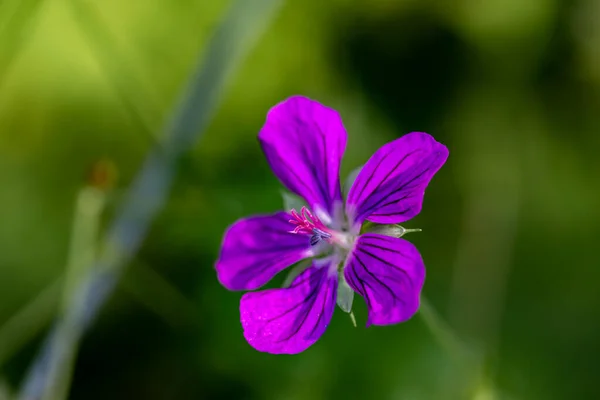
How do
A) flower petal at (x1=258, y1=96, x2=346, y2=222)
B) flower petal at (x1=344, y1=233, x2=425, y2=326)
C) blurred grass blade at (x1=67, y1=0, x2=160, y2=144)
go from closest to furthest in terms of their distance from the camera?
flower petal at (x1=344, y1=233, x2=425, y2=326), flower petal at (x1=258, y1=96, x2=346, y2=222), blurred grass blade at (x1=67, y1=0, x2=160, y2=144)

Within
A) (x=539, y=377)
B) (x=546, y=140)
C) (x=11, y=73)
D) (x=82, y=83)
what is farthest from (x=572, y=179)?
(x=11, y=73)

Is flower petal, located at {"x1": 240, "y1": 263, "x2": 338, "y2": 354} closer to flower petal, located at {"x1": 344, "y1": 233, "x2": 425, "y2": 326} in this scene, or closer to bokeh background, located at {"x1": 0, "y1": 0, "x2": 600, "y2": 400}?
flower petal, located at {"x1": 344, "y1": 233, "x2": 425, "y2": 326}

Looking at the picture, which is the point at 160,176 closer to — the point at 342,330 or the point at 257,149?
the point at 257,149

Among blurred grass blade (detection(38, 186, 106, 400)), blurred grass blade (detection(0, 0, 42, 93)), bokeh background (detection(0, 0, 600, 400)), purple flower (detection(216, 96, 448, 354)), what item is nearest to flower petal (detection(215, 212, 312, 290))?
purple flower (detection(216, 96, 448, 354))

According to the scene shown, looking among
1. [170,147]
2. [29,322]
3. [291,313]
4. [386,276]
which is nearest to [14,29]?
[170,147]

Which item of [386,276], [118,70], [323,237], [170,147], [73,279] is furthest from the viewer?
[118,70]

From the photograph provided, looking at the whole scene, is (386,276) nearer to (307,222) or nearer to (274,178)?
(307,222)

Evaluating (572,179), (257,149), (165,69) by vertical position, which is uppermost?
(165,69)
